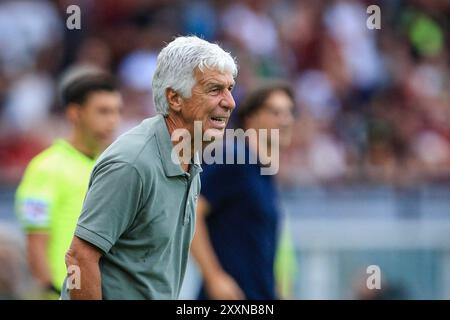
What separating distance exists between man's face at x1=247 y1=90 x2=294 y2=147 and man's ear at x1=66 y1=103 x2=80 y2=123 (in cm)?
109

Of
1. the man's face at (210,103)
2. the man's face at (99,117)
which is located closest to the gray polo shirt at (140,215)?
the man's face at (210,103)

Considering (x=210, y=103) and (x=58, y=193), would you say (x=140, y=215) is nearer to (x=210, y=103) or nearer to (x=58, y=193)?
(x=210, y=103)

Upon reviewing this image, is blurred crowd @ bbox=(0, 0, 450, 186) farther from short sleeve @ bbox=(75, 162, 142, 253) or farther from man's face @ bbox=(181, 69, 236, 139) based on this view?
short sleeve @ bbox=(75, 162, 142, 253)

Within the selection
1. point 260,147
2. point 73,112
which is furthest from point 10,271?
point 260,147

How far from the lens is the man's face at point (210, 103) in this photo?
455 cm

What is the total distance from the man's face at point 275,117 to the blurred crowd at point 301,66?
3634 millimetres

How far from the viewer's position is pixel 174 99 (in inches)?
181

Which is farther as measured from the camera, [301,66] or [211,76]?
[301,66]

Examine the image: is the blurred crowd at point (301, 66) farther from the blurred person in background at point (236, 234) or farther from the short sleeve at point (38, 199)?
the short sleeve at point (38, 199)

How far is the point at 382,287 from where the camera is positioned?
9.04 meters

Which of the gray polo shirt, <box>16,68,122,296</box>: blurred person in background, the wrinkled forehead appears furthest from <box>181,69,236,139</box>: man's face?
<box>16,68,122,296</box>: blurred person in background

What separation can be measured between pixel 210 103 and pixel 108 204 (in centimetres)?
64

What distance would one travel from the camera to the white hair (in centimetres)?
451
